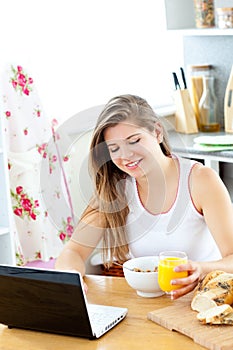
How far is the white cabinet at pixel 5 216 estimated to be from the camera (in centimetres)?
338

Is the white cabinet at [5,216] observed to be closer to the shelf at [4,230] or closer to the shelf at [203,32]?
the shelf at [4,230]

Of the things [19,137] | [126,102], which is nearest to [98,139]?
[126,102]

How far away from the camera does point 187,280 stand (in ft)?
6.84

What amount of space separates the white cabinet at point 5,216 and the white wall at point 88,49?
0.44 meters

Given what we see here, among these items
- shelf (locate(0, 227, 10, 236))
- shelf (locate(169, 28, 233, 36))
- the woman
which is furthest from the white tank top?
shelf (locate(169, 28, 233, 36))

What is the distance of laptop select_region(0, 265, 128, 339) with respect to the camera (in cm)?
185

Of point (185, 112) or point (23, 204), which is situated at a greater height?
point (185, 112)

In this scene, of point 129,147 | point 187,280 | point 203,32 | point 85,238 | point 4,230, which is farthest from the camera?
point 203,32

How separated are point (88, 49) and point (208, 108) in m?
0.70

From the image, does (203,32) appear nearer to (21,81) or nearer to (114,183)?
(21,81)

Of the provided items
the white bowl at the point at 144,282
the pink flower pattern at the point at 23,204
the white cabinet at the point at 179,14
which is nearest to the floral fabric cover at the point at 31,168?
the pink flower pattern at the point at 23,204

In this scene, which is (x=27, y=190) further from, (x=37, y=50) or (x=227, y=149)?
(x=227, y=149)

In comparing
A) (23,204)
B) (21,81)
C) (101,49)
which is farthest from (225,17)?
(23,204)

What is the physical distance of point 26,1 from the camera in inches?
144
